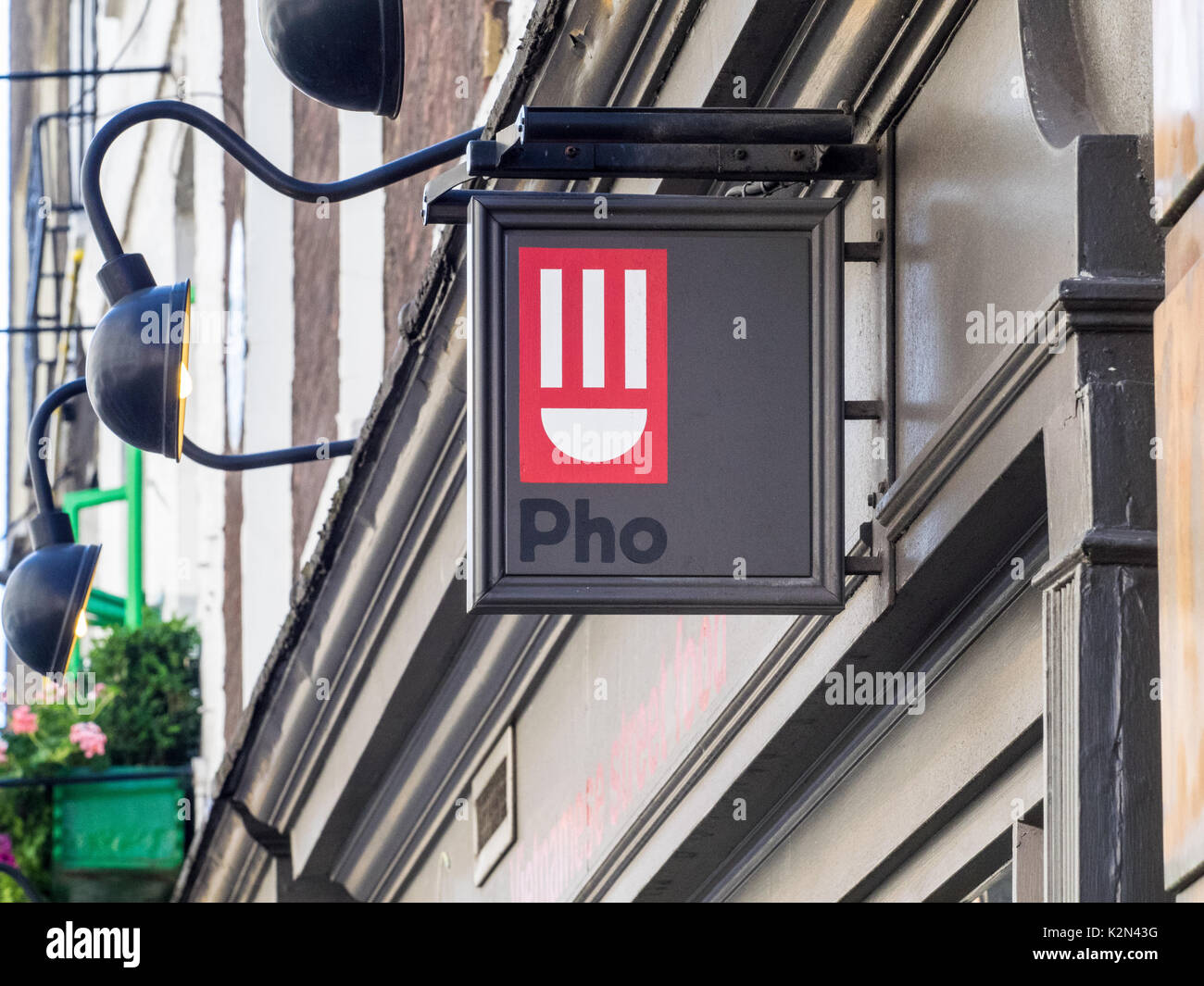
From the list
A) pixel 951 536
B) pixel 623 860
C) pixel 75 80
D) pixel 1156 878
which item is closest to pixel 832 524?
pixel 951 536

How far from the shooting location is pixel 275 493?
38.9ft

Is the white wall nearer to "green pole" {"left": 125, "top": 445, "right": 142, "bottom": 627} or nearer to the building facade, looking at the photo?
"green pole" {"left": 125, "top": 445, "right": 142, "bottom": 627}

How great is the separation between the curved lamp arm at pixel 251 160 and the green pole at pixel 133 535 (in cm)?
979

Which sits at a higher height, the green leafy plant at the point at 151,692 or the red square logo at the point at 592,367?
the green leafy plant at the point at 151,692

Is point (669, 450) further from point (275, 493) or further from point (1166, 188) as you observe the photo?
point (275, 493)

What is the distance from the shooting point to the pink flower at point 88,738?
13141mm

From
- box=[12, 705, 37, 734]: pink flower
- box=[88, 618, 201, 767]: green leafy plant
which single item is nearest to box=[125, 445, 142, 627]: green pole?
box=[88, 618, 201, 767]: green leafy plant

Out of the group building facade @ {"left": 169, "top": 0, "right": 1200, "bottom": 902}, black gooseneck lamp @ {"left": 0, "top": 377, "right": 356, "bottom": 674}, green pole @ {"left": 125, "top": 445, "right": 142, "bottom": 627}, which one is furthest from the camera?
green pole @ {"left": 125, "top": 445, "right": 142, "bottom": 627}

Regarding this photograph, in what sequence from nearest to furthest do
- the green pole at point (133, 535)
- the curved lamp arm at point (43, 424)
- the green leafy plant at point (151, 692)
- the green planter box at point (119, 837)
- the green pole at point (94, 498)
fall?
the curved lamp arm at point (43, 424)
the green planter box at point (119, 837)
the green leafy plant at point (151, 692)
the green pole at point (133, 535)
the green pole at point (94, 498)

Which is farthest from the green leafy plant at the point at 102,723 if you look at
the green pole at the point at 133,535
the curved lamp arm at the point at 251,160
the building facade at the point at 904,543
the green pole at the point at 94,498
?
the curved lamp arm at the point at 251,160

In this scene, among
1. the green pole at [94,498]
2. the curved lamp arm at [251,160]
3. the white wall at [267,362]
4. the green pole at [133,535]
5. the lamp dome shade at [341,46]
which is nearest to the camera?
the lamp dome shade at [341,46]

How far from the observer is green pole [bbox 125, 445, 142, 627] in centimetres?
1564

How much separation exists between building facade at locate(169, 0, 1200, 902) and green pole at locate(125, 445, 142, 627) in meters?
7.77

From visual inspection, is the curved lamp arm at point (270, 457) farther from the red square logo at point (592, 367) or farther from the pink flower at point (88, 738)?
the pink flower at point (88, 738)
